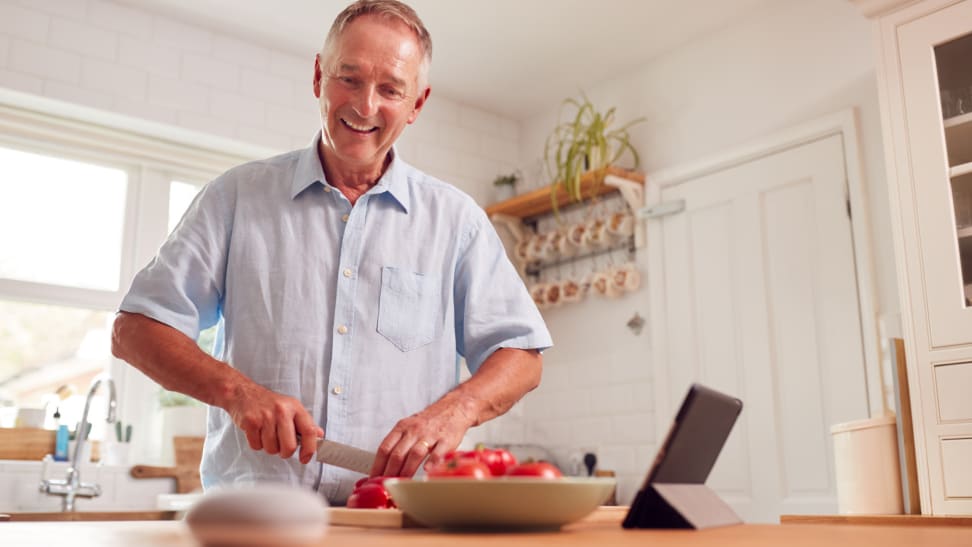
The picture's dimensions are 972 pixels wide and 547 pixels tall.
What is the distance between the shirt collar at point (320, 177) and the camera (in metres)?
1.75

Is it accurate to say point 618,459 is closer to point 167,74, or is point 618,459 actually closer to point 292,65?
point 292,65

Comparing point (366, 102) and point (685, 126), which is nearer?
point (366, 102)

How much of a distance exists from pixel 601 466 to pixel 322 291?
2658 mm

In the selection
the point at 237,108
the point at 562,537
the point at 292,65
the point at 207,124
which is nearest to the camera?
the point at 562,537

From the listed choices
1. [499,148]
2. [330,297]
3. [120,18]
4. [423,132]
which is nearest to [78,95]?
[120,18]

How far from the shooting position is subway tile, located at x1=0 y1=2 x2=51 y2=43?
341cm

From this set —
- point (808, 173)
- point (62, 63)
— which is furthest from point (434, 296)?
point (62, 63)

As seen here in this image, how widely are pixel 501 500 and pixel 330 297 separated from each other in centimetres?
98

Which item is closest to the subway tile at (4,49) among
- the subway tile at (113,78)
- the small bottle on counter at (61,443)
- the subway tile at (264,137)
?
the subway tile at (113,78)

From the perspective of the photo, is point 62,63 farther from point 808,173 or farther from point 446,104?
point 808,173

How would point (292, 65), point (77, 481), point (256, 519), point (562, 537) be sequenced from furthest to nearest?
point (292, 65), point (77, 481), point (562, 537), point (256, 519)

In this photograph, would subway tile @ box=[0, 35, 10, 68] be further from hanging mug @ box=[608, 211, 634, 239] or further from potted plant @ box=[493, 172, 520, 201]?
hanging mug @ box=[608, 211, 634, 239]

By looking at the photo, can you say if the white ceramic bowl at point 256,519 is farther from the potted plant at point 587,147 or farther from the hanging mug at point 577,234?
the hanging mug at point 577,234

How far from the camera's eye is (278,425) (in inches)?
52.4
